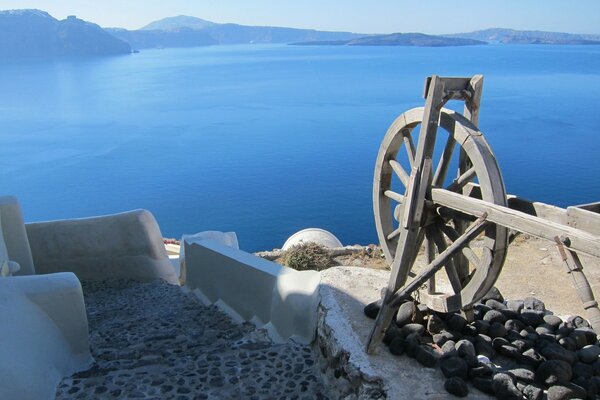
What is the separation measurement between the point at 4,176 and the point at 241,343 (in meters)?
34.9

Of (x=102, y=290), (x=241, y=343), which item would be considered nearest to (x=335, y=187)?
(x=102, y=290)

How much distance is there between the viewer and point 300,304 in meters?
5.98

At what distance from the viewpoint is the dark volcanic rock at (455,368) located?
451 centimetres

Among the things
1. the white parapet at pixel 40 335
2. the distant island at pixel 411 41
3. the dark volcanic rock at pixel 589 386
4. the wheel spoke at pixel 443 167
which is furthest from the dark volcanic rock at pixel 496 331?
the distant island at pixel 411 41

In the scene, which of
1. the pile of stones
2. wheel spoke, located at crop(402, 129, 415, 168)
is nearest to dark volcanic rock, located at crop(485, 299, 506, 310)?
the pile of stones

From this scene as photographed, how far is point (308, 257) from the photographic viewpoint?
45.2 feet

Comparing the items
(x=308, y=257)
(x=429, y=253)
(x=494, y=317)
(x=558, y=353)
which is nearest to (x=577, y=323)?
(x=494, y=317)

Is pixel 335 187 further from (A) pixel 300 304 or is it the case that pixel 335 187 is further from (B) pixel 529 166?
(A) pixel 300 304

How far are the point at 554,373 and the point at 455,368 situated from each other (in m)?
0.75

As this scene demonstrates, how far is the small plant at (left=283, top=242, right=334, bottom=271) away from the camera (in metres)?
13.6

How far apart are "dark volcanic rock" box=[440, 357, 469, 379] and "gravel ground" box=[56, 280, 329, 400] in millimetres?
1115

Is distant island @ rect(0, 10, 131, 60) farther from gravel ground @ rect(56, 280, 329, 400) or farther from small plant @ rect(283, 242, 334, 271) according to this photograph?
gravel ground @ rect(56, 280, 329, 400)

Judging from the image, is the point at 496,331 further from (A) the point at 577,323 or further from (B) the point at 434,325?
(A) the point at 577,323

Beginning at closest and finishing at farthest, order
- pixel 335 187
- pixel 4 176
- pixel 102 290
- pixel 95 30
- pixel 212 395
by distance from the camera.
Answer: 1. pixel 212 395
2. pixel 102 290
3. pixel 335 187
4. pixel 4 176
5. pixel 95 30
